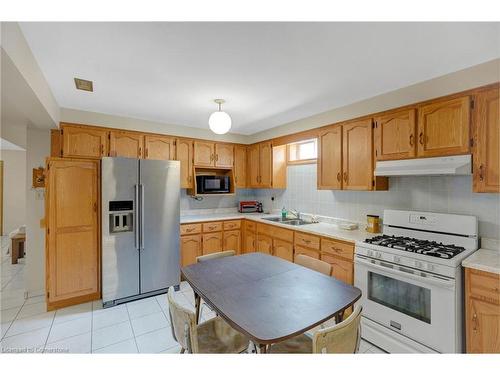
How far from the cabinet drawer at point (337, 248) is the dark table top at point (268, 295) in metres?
0.77

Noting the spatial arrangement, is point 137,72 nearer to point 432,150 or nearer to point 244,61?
point 244,61

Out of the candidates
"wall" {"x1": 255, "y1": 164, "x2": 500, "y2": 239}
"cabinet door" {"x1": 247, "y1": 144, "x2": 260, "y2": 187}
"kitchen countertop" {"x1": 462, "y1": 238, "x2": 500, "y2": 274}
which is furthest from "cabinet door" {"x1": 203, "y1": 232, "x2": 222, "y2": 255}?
"kitchen countertop" {"x1": 462, "y1": 238, "x2": 500, "y2": 274}

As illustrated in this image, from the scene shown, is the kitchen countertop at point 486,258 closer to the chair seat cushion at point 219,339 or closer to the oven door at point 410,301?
the oven door at point 410,301

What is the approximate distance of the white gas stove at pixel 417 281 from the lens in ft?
5.83

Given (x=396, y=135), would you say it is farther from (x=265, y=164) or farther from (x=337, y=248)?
(x=265, y=164)

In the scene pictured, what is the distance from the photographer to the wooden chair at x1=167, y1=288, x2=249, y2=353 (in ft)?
4.24

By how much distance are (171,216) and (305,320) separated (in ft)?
7.92

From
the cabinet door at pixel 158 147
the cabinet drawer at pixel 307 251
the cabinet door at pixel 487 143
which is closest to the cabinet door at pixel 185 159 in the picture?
the cabinet door at pixel 158 147

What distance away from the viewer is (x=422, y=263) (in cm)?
189

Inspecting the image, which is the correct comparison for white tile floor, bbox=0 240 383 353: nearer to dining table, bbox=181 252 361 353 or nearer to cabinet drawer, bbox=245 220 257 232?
dining table, bbox=181 252 361 353

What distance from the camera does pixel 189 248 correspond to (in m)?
3.60

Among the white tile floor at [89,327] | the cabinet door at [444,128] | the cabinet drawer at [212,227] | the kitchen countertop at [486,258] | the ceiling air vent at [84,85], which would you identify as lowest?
the white tile floor at [89,327]

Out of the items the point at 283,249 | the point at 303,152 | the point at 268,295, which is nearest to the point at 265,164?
the point at 303,152
